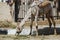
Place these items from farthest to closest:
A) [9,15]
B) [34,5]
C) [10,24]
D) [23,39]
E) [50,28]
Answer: [9,15], [10,24], [50,28], [34,5], [23,39]

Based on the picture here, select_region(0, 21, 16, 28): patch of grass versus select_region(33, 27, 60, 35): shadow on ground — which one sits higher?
select_region(0, 21, 16, 28): patch of grass

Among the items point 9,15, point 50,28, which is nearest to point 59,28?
point 50,28

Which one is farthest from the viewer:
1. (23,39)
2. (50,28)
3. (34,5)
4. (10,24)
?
(10,24)

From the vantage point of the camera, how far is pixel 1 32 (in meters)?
14.7

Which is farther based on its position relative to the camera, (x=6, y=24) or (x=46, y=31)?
(x=6, y=24)

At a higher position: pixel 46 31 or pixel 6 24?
pixel 6 24

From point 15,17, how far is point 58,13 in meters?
3.05

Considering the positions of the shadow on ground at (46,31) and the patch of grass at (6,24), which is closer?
the shadow on ground at (46,31)

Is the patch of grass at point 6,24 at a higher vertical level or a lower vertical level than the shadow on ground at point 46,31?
higher

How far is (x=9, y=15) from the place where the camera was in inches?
712

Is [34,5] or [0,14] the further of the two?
[0,14]

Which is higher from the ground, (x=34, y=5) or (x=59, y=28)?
(x=34, y=5)

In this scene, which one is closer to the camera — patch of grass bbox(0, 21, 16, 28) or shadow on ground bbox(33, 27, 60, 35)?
shadow on ground bbox(33, 27, 60, 35)

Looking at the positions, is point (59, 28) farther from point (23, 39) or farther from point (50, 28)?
point (23, 39)
